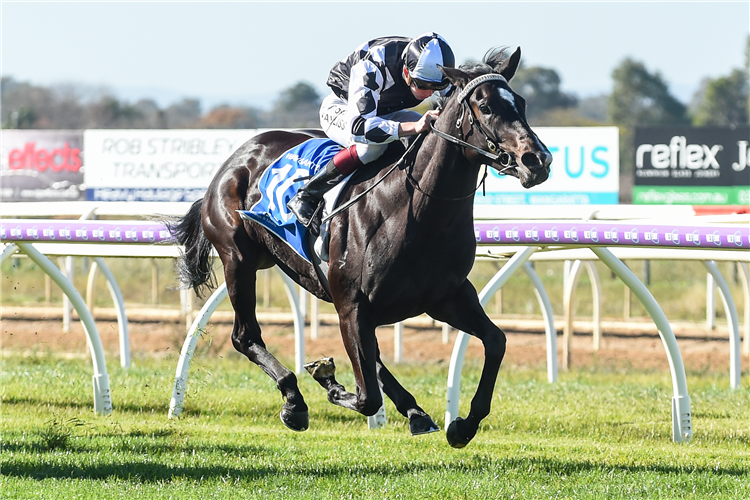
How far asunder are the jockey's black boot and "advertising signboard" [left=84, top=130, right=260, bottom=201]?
36.4 ft

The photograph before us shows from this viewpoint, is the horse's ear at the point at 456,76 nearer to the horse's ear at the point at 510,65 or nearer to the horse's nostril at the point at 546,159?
the horse's ear at the point at 510,65

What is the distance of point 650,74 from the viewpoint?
6619 centimetres

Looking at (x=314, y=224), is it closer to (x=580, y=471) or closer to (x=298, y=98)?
(x=580, y=471)

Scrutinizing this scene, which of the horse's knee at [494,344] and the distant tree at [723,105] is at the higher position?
the distant tree at [723,105]

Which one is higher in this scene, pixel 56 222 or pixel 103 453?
pixel 56 222

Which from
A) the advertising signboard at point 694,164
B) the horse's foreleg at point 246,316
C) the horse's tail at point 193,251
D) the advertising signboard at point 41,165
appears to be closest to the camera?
the horse's foreleg at point 246,316

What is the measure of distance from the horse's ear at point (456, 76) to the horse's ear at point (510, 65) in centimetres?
17

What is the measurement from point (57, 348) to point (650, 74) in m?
60.6

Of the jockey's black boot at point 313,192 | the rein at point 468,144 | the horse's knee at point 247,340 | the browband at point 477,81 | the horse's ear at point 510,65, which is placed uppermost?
the horse's ear at point 510,65

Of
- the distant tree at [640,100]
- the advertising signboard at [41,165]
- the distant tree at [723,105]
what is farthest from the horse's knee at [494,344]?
the distant tree at [640,100]

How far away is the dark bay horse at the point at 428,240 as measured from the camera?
157 inches

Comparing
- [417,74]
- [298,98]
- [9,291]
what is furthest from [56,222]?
[298,98]

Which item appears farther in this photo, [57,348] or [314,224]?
[57,348]

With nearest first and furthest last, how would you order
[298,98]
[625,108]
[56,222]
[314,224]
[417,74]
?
[417,74] → [314,224] → [56,222] → [625,108] → [298,98]
